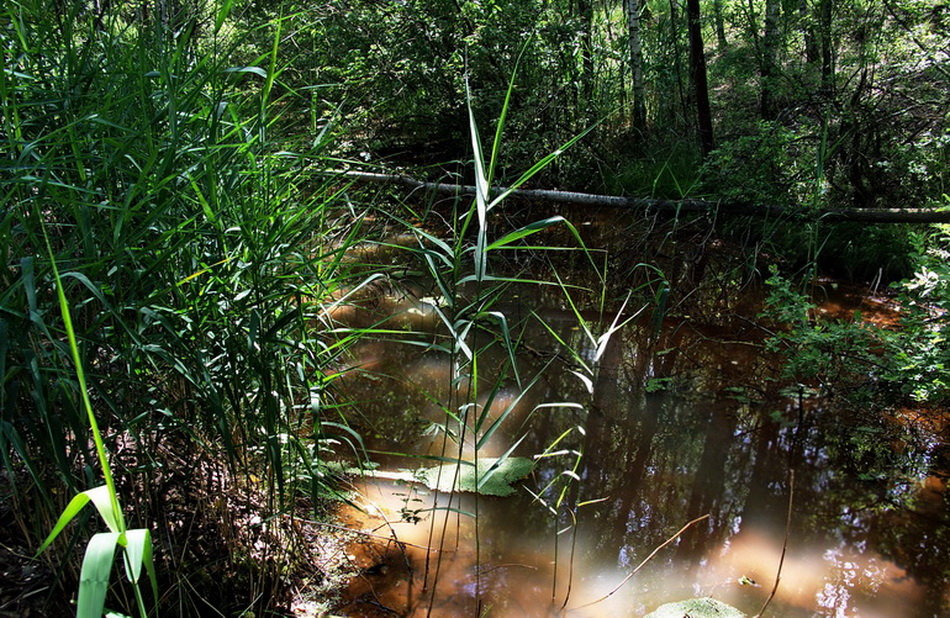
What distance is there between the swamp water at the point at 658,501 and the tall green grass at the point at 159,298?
0.47 m

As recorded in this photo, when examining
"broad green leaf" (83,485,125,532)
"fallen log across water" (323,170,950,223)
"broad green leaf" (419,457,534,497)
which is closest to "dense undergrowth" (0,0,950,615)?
"broad green leaf" (419,457,534,497)

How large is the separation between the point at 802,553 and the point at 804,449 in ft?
2.44

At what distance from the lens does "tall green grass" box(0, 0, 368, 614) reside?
1.49 metres

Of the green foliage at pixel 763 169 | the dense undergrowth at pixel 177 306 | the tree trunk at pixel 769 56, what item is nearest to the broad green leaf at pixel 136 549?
the dense undergrowth at pixel 177 306

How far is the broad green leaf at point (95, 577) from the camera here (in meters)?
0.80

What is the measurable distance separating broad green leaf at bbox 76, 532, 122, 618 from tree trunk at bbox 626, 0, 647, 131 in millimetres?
6560

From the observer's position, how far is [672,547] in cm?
254

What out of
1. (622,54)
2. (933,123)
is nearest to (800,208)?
(933,123)

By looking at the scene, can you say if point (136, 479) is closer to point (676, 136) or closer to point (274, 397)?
point (274, 397)

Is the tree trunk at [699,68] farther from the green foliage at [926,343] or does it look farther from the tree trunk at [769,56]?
the green foliage at [926,343]

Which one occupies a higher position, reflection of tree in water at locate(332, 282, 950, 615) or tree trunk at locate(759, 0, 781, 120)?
tree trunk at locate(759, 0, 781, 120)

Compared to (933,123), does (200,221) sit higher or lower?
lower

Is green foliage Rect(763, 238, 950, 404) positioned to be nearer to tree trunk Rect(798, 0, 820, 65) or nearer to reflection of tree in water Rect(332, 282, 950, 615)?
reflection of tree in water Rect(332, 282, 950, 615)

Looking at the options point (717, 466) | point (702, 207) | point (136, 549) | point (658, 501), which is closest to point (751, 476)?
point (717, 466)
